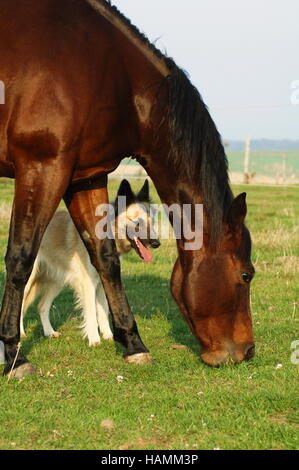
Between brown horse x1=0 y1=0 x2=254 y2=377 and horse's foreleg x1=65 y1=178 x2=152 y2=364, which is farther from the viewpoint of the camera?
horse's foreleg x1=65 y1=178 x2=152 y2=364

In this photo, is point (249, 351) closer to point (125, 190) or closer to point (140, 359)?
point (140, 359)

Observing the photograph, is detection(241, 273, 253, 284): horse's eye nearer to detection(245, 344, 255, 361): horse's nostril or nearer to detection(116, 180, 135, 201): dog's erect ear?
detection(245, 344, 255, 361): horse's nostril

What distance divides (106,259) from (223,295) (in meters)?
1.06

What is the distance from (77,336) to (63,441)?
9.68 feet

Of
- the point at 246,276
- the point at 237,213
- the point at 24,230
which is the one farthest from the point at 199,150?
the point at 24,230

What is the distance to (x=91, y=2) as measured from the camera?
5.42 meters

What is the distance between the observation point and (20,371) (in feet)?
17.0

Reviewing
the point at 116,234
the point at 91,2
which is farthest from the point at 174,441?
the point at 116,234

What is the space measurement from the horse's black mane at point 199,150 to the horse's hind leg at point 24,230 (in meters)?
0.86

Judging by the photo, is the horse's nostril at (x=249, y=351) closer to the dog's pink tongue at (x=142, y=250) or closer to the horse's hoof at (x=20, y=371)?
the horse's hoof at (x=20, y=371)

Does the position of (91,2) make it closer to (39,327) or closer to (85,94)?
Answer: (85,94)

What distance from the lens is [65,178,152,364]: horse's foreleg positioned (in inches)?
224

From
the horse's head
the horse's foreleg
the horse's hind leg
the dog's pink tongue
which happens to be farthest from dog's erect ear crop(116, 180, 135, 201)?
the horse's hind leg
